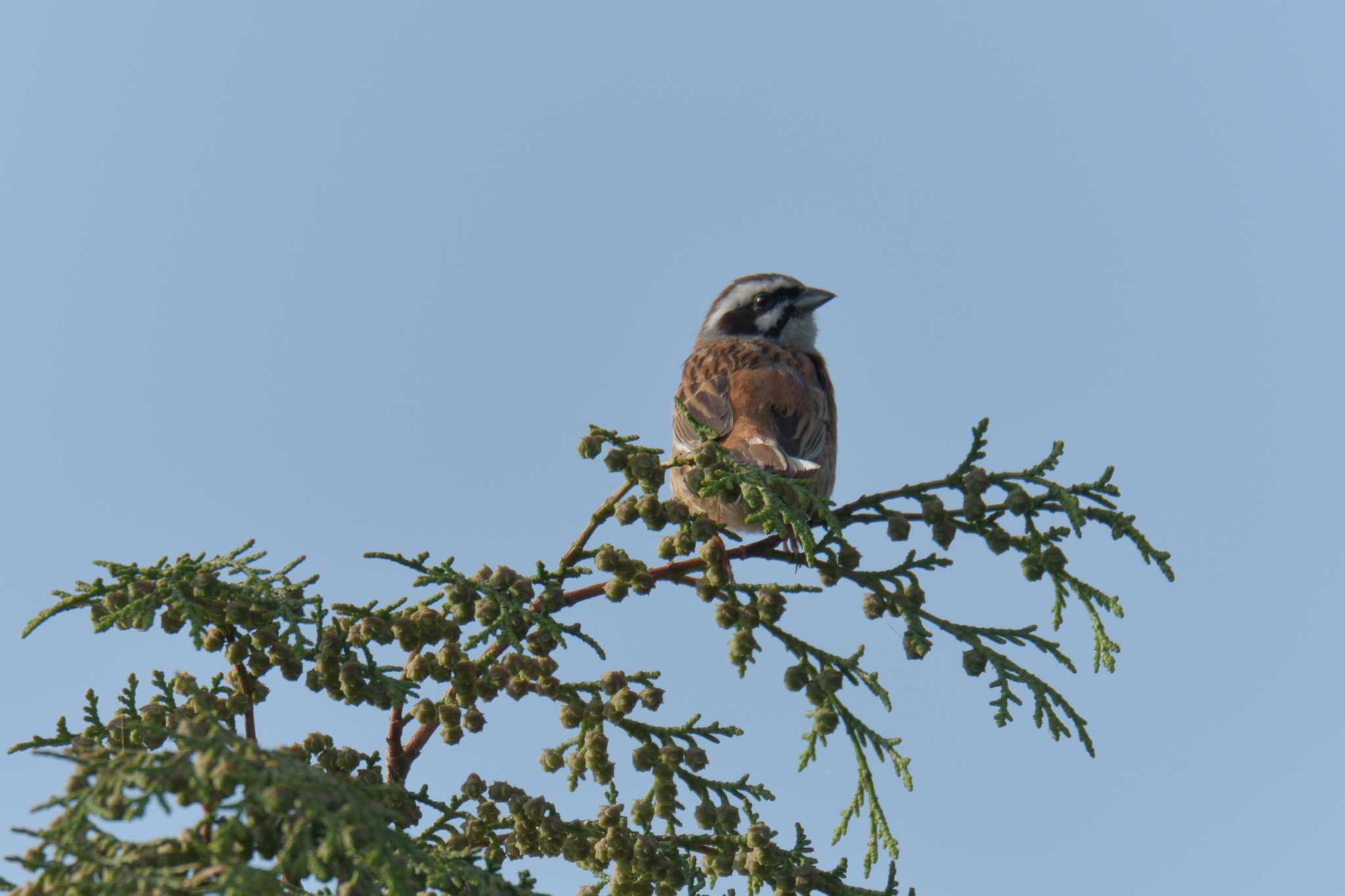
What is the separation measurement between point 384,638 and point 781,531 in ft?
3.85

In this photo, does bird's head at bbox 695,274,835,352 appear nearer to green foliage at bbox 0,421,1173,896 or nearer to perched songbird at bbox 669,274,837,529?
perched songbird at bbox 669,274,837,529

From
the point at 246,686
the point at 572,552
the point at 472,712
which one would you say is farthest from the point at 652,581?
the point at 246,686

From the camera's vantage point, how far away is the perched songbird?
6.32 metres

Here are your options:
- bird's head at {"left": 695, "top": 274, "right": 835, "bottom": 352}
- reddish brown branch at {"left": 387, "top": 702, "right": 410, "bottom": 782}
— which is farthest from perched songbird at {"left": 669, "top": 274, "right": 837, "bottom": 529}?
reddish brown branch at {"left": 387, "top": 702, "right": 410, "bottom": 782}

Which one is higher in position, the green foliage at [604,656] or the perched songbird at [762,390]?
the perched songbird at [762,390]

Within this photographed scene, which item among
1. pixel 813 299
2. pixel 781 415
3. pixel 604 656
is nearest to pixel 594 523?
pixel 604 656

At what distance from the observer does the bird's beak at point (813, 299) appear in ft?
31.0

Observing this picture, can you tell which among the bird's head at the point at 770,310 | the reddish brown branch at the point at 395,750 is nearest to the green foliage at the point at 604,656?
the reddish brown branch at the point at 395,750

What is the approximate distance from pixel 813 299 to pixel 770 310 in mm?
289

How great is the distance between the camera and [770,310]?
9.57 metres

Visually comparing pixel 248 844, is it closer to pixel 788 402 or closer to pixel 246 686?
pixel 246 686

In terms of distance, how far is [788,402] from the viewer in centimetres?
718

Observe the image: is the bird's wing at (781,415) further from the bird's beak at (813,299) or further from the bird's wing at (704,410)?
the bird's beak at (813,299)

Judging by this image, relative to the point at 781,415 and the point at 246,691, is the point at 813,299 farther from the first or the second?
the point at 246,691
